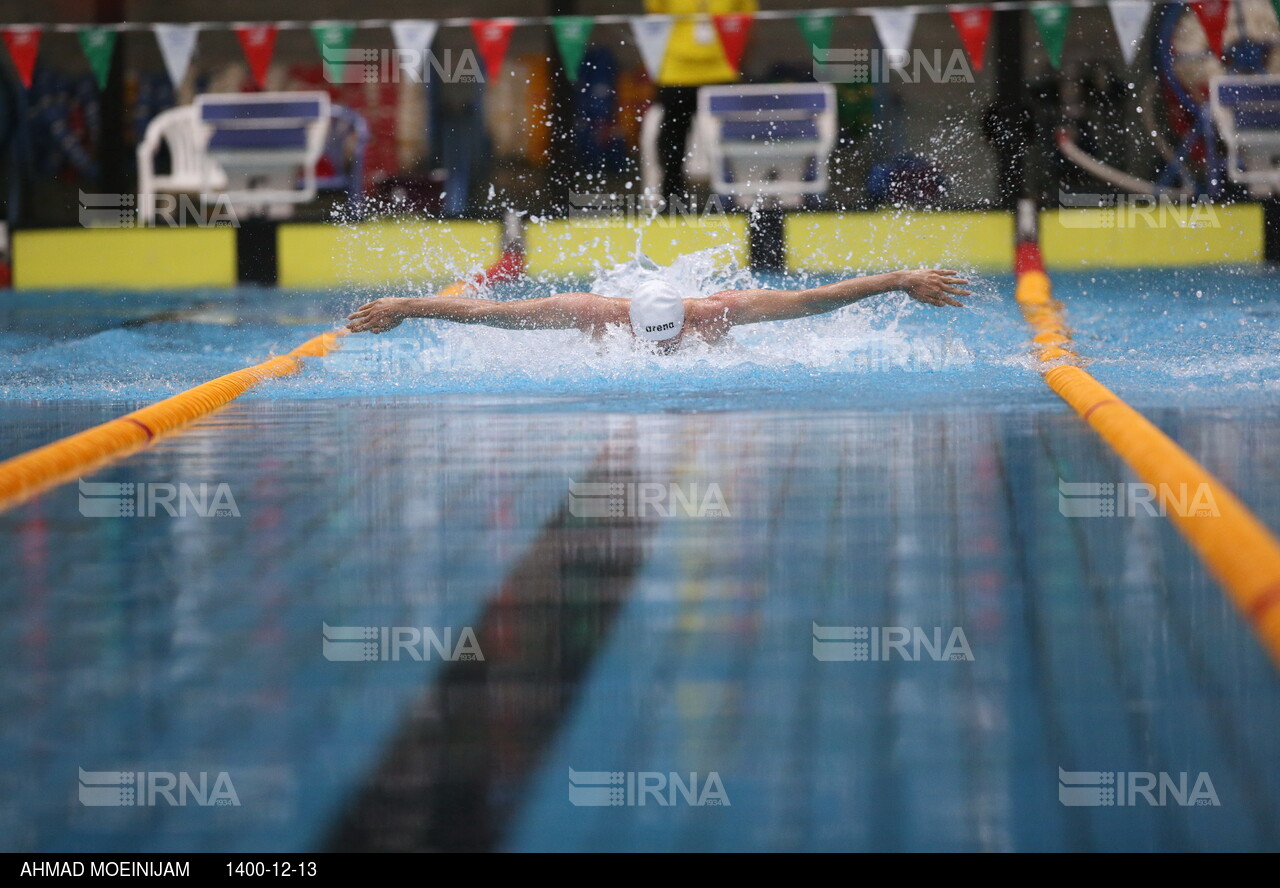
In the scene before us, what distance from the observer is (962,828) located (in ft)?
5.57

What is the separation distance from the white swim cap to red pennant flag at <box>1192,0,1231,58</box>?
5680 mm

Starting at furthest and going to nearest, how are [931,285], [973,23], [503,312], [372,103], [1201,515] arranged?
[372,103]
[973,23]
[503,312]
[931,285]
[1201,515]

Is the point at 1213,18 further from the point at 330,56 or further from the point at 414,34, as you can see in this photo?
the point at 330,56

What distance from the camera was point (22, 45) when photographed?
9.75 metres

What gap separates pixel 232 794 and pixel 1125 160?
10.1m

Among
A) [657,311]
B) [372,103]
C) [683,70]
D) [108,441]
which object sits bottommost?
[108,441]

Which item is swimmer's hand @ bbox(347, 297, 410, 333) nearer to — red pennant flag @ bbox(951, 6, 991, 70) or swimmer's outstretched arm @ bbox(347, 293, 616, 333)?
swimmer's outstretched arm @ bbox(347, 293, 616, 333)

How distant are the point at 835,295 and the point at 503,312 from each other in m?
1.16

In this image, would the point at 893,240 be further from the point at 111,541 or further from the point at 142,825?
the point at 142,825

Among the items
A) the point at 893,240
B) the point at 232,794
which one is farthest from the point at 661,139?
the point at 232,794

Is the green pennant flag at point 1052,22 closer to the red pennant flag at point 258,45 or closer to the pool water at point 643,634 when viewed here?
the red pennant flag at point 258,45

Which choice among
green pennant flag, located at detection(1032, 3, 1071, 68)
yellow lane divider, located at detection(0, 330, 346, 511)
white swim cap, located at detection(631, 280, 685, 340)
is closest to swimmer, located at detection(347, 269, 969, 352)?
white swim cap, located at detection(631, 280, 685, 340)

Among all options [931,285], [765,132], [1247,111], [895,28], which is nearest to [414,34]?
[765,132]

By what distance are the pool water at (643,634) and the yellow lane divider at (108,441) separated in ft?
0.33
